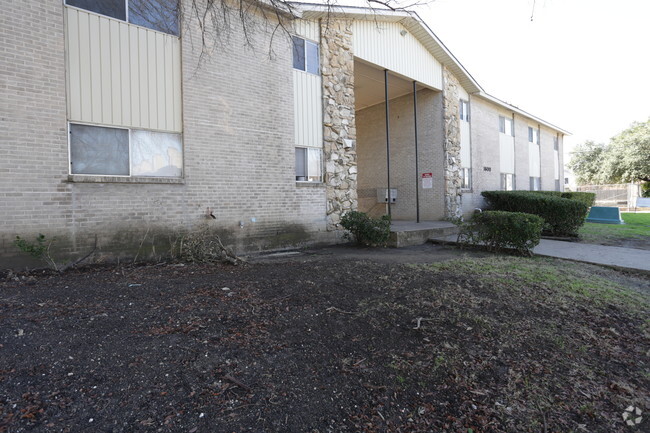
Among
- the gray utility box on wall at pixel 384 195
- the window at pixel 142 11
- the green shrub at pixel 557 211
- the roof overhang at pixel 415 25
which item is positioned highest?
the roof overhang at pixel 415 25

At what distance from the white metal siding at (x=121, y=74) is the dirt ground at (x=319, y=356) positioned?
3359 mm

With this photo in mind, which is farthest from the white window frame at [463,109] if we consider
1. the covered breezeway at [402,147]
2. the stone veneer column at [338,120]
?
the stone veneer column at [338,120]

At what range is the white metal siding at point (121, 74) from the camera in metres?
6.06

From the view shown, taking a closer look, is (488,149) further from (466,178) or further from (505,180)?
(466,178)

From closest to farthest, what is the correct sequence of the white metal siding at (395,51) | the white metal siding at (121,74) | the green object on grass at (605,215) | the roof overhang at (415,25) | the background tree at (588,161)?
the white metal siding at (121,74) < the roof overhang at (415,25) < the white metal siding at (395,51) < the green object on grass at (605,215) < the background tree at (588,161)

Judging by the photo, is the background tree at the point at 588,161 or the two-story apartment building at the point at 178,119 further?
the background tree at the point at 588,161

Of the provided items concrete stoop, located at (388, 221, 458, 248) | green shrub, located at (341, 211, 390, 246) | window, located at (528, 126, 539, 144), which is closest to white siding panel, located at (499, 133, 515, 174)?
window, located at (528, 126, 539, 144)

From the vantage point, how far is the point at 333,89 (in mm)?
10039

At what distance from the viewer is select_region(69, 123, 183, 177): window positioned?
617cm

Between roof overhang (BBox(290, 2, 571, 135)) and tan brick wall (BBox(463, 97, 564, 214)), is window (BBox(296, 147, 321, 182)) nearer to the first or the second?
roof overhang (BBox(290, 2, 571, 135))

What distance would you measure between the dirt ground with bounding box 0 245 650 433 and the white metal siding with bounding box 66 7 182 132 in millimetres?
3359

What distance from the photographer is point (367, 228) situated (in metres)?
9.10

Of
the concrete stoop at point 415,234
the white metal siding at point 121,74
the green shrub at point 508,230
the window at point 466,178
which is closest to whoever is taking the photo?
the white metal siding at point 121,74

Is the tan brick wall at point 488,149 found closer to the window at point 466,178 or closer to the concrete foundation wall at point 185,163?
the window at point 466,178
